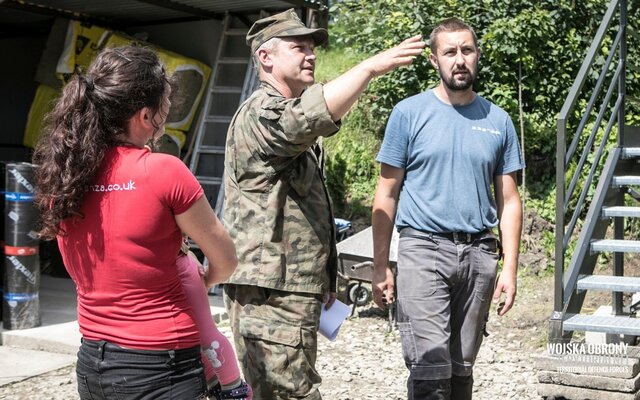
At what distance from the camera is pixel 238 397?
9.87 feet

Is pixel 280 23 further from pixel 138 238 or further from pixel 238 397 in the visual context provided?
pixel 238 397

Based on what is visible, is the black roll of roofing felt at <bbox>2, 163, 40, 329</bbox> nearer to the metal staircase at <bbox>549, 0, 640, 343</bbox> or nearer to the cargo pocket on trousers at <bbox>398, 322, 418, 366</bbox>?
the cargo pocket on trousers at <bbox>398, 322, 418, 366</bbox>

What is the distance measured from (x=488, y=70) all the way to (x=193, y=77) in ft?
11.7

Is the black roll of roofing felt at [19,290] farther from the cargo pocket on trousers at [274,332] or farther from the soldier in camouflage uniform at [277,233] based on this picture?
Result: the cargo pocket on trousers at [274,332]

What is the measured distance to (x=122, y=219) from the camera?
2.51 m

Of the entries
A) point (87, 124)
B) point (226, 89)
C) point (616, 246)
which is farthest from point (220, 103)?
point (87, 124)

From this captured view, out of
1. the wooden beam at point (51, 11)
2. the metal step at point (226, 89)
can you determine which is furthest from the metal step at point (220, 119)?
the wooden beam at point (51, 11)

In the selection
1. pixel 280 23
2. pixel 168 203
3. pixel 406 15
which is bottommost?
pixel 168 203

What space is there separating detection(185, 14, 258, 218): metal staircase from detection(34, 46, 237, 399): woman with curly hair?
707cm

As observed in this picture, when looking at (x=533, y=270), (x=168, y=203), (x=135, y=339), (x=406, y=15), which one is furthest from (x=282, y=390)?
(x=406, y=15)

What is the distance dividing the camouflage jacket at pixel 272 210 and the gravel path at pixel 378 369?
8.92 feet

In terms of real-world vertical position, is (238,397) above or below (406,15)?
below

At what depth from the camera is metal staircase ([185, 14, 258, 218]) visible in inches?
384

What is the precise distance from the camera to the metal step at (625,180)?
571 cm
